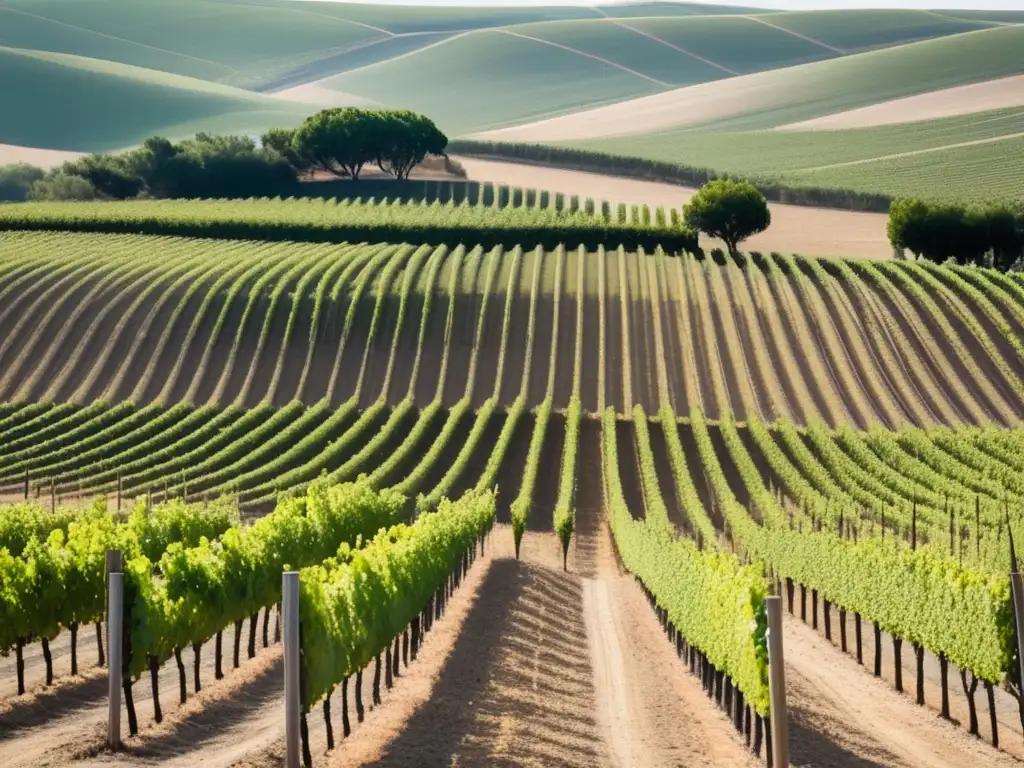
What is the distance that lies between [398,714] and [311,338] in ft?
183

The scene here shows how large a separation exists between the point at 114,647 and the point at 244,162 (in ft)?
372

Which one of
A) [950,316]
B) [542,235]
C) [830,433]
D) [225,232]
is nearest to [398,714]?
[830,433]

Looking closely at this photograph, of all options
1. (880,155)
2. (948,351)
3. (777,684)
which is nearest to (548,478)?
(948,351)

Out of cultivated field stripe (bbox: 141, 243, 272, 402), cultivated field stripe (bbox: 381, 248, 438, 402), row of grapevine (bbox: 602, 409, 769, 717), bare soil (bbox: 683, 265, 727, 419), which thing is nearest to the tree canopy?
cultivated field stripe (bbox: 381, 248, 438, 402)

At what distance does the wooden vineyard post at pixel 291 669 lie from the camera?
17.1 metres

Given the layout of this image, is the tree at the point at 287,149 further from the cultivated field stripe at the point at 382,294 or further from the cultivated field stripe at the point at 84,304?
the cultivated field stripe at the point at 84,304

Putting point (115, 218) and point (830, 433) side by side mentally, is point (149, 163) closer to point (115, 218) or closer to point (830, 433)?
point (115, 218)

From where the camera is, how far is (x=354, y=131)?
130 meters

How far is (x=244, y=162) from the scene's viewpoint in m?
130

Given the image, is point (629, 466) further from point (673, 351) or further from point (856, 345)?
point (856, 345)

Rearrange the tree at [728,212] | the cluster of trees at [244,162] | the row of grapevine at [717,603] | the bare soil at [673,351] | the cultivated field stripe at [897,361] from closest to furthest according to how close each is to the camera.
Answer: the row of grapevine at [717,603]
the cultivated field stripe at [897,361]
the bare soil at [673,351]
the tree at [728,212]
the cluster of trees at [244,162]

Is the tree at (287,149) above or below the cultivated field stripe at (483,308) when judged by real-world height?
above

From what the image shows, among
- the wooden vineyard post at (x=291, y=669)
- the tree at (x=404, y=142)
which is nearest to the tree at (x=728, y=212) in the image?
the tree at (x=404, y=142)

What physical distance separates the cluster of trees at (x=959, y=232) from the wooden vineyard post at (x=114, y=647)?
86460 mm
